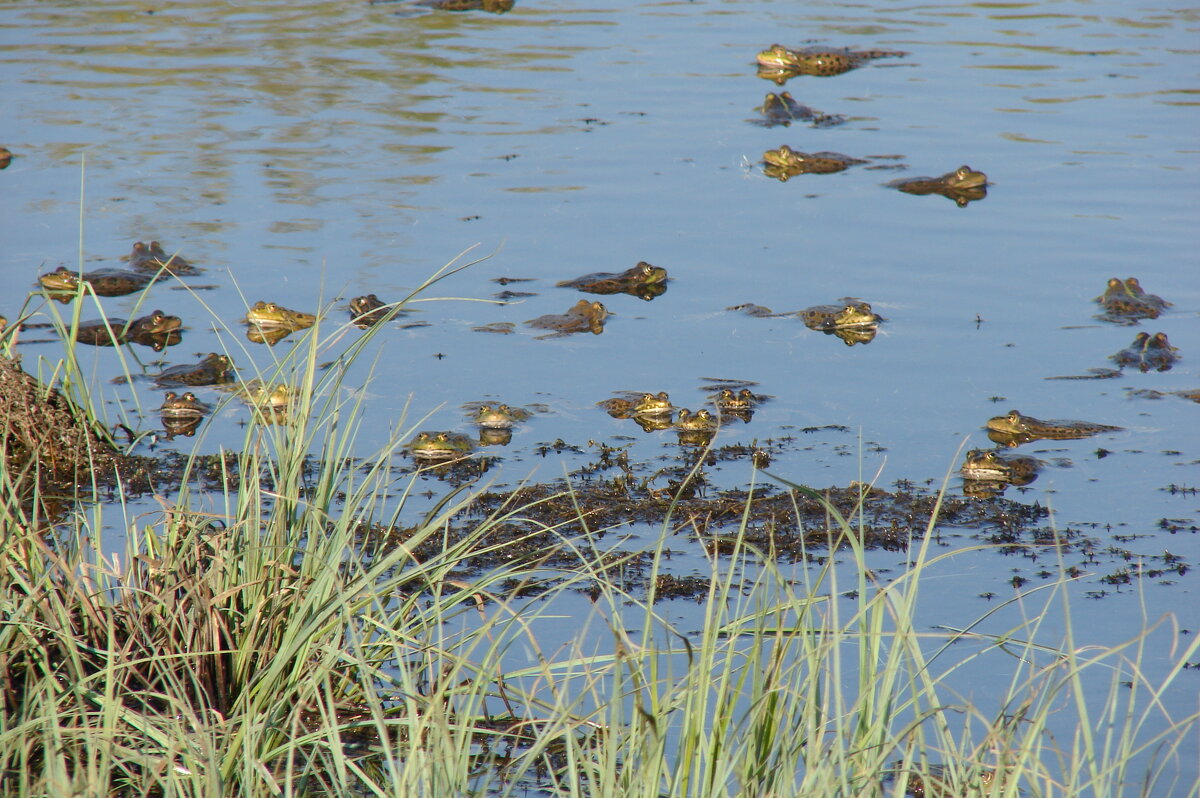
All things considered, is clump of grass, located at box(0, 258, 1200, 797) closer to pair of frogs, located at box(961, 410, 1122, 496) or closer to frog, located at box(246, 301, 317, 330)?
pair of frogs, located at box(961, 410, 1122, 496)

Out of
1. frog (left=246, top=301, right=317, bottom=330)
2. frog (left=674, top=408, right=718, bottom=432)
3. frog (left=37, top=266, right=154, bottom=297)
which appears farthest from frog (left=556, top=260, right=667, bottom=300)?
frog (left=37, top=266, right=154, bottom=297)

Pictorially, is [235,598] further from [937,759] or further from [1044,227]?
[1044,227]

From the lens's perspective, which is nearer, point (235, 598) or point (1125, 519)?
point (235, 598)

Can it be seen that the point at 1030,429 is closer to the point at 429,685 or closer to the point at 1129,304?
the point at 1129,304

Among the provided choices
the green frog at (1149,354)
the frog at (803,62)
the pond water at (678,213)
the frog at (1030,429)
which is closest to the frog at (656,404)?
the pond water at (678,213)

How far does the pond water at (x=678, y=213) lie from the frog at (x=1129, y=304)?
15 cm

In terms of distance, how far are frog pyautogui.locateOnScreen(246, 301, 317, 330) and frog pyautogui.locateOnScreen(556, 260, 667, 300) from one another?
1.98m

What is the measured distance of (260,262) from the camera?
10.1 m

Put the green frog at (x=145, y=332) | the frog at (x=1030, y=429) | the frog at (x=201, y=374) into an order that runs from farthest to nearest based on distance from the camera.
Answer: the green frog at (x=145, y=332)
the frog at (x=201, y=374)
the frog at (x=1030, y=429)

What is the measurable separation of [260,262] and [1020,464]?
6.01 m

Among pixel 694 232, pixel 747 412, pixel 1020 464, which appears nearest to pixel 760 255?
pixel 694 232

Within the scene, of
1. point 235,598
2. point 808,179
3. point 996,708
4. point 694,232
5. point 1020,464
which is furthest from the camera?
point 808,179

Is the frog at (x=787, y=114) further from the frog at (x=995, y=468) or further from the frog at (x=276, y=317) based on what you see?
the frog at (x=995, y=468)

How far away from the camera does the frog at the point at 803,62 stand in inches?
654
